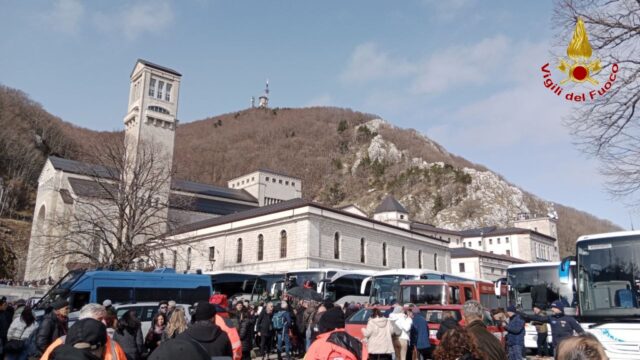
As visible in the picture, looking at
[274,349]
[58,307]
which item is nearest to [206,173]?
[274,349]

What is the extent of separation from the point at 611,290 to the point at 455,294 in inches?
288

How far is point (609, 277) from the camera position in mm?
8867

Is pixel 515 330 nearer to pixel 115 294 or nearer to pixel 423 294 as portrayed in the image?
pixel 423 294

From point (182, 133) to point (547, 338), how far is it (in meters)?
168

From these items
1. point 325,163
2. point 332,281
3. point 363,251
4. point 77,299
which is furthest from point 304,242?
point 325,163

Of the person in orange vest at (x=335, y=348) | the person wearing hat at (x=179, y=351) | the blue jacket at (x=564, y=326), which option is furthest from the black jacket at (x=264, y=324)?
the person wearing hat at (x=179, y=351)

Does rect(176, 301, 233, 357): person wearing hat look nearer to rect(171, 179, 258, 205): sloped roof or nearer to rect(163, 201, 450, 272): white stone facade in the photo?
rect(163, 201, 450, 272): white stone facade

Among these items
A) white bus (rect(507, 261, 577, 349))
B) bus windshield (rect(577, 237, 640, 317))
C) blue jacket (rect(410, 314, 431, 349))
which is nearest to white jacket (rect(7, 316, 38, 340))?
blue jacket (rect(410, 314, 431, 349))

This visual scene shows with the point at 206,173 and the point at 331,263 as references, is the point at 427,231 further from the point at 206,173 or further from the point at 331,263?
the point at 206,173

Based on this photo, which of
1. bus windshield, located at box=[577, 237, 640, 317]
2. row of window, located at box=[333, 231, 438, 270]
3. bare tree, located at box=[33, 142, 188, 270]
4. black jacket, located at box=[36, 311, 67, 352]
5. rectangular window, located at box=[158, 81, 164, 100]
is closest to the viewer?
black jacket, located at box=[36, 311, 67, 352]

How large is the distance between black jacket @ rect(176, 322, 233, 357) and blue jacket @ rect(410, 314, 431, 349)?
7.30 meters

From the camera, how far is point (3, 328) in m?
9.50

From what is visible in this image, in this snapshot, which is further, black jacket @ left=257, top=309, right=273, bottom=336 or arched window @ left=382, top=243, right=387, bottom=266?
arched window @ left=382, top=243, right=387, bottom=266

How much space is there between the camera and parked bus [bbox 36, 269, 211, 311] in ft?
57.2
